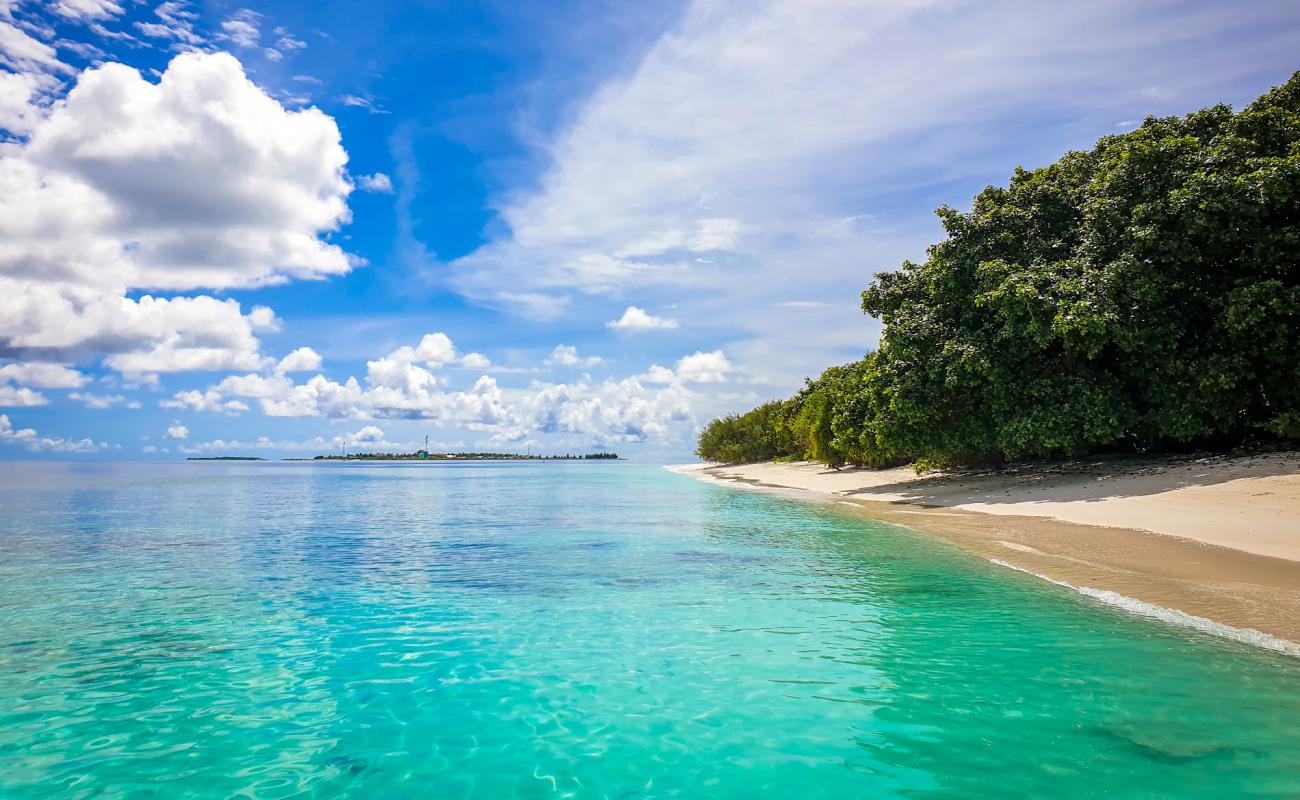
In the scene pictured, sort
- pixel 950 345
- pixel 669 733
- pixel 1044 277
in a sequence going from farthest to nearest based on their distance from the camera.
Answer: pixel 950 345 → pixel 1044 277 → pixel 669 733

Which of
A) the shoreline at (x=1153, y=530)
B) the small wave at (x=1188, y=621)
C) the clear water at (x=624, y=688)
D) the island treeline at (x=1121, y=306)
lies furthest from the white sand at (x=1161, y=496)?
the clear water at (x=624, y=688)

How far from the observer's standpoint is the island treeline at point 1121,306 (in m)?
25.2

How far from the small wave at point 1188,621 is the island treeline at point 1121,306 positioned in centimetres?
1650

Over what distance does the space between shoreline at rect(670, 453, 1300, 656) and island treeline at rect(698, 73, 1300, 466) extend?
7.13ft

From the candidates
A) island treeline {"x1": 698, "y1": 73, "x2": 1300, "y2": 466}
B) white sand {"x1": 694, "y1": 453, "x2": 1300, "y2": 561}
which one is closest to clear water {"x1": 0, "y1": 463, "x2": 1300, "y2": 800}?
white sand {"x1": 694, "y1": 453, "x2": 1300, "y2": 561}

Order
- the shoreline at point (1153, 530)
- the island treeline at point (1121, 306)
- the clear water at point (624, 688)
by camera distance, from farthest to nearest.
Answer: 1. the island treeline at point (1121, 306)
2. the shoreline at point (1153, 530)
3. the clear water at point (624, 688)

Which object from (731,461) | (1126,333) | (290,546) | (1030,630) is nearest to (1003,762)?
(1030,630)

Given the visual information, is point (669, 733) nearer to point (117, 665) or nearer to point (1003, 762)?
point (1003, 762)

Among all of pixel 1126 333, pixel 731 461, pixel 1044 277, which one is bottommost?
pixel 731 461

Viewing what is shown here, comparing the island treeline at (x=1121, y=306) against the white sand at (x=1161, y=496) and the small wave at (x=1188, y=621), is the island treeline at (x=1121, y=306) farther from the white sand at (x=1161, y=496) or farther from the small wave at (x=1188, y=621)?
the small wave at (x=1188, y=621)

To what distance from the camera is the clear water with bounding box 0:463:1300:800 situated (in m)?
6.46

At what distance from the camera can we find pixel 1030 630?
10961mm

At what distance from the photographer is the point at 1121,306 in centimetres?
2677

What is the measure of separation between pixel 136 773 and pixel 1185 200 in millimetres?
33718
